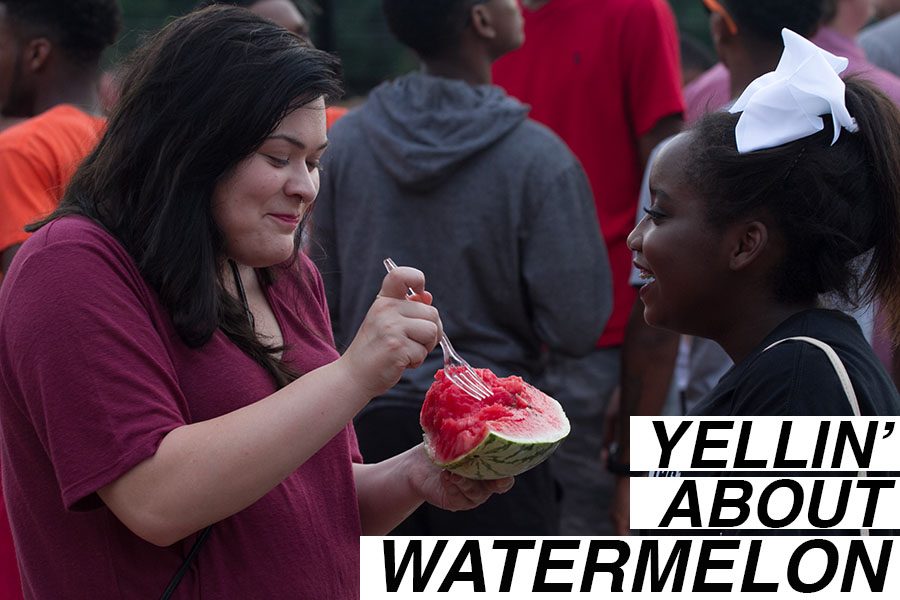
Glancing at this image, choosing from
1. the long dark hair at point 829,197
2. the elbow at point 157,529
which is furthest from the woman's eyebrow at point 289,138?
the long dark hair at point 829,197

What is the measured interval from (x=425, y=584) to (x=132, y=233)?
1.01 meters

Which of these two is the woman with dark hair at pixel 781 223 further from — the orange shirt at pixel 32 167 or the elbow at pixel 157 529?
the orange shirt at pixel 32 167

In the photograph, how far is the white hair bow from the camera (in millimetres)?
2516

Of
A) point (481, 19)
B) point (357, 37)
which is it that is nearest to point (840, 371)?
point (481, 19)

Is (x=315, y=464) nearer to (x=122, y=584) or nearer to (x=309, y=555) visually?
(x=309, y=555)

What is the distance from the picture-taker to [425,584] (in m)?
2.75

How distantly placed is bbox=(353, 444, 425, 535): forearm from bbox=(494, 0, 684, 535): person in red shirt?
2.19 m

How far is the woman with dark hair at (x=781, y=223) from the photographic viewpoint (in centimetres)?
251

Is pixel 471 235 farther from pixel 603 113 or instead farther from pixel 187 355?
pixel 187 355

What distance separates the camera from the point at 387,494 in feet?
9.03

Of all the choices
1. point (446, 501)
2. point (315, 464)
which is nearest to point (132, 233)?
point (315, 464)

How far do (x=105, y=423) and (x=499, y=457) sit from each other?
2.69ft

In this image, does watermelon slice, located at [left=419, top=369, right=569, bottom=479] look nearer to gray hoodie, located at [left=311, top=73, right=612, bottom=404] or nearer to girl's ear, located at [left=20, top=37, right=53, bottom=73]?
gray hoodie, located at [left=311, top=73, right=612, bottom=404]

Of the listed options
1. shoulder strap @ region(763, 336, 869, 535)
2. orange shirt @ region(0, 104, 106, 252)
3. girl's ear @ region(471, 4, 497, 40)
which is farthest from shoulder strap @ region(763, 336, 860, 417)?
orange shirt @ region(0, 104, 106, 252)
